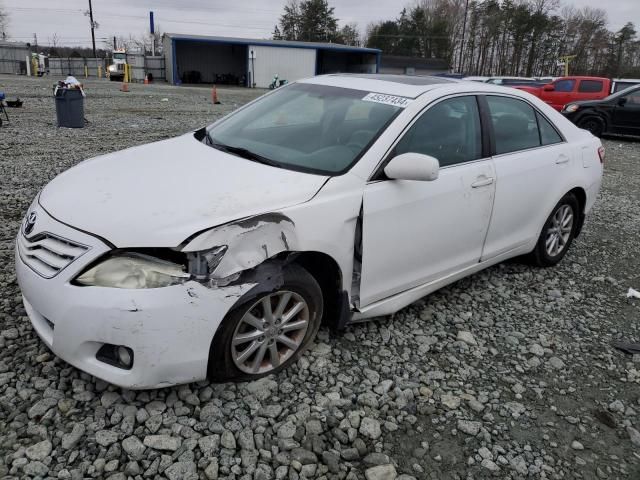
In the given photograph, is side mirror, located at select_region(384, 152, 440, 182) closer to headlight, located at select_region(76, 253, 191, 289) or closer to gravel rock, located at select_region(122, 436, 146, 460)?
headlight, located at select_region(76, 253, 191, 289)

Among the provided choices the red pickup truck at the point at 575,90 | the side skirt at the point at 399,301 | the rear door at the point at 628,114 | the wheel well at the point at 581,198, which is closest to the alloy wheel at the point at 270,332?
the side skirt at the point at 399,301

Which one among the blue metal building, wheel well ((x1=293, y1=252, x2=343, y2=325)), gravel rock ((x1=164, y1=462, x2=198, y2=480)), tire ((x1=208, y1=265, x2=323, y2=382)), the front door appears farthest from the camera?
the blue metal building

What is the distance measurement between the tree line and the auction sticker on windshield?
61350 mm

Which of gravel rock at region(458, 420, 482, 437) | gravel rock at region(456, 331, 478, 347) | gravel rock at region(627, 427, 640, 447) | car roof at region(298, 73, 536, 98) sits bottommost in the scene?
gravel rock at region(627, 427, 640, 447)

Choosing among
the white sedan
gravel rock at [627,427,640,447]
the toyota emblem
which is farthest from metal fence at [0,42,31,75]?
gravel rock at [627,427,640,447]

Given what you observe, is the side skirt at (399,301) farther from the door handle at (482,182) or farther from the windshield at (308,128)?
the windshield at (308,128)

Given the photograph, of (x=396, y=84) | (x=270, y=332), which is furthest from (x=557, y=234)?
(x=270, y=332)

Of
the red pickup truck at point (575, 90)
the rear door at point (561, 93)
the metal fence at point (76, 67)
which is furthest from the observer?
the metal fence at point (76, 67)

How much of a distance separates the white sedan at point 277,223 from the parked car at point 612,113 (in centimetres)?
1141

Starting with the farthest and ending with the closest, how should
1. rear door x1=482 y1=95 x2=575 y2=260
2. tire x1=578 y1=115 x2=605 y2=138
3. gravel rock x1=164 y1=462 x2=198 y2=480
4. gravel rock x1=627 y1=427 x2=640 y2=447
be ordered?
tire x1=578 y1=115 x2=605 y2=138 → rear door x1=482 y1=95 x2=575 y2=260 → gravel rock x1=627 y1=427 x2=640 y2=447 → gravel rock x1=164 y1=462 x2=198 y2=480

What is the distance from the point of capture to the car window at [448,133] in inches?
125

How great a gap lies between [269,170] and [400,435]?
1.54 metres

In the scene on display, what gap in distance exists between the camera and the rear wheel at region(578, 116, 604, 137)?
13983 mm

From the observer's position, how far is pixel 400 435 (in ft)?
8.27
